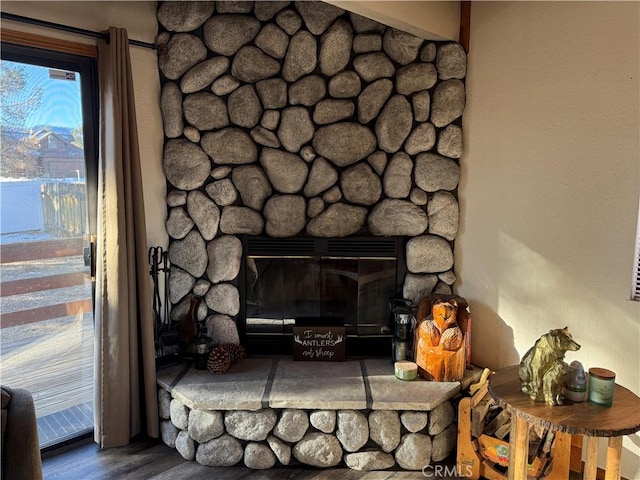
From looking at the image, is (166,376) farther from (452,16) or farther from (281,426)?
(452,16)

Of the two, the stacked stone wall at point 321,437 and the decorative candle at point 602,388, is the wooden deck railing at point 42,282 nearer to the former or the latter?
the stacked stone wall at point 321,437

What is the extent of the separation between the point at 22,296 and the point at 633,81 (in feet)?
9.62

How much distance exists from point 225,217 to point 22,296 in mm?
1065

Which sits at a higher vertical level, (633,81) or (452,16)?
(452,16)

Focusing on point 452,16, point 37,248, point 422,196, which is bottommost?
point 37,248

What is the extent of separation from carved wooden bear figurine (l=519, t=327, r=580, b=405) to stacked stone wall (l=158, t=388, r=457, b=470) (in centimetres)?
67

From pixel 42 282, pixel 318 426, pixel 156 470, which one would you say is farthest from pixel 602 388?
pixel 42 282

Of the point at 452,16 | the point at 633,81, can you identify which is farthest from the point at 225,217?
the point at 633,81

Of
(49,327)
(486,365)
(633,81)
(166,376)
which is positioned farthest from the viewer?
(486,365)

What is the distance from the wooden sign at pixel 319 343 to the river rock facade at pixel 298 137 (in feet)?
1.26

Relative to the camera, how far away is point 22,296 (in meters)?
2.31

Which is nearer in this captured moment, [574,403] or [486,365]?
[574,403]

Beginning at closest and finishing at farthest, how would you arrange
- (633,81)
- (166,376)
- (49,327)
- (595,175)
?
1. (633,81)
2. (595,175)
3. (49,327)
4. (166,376)

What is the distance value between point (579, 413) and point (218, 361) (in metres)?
1.70
